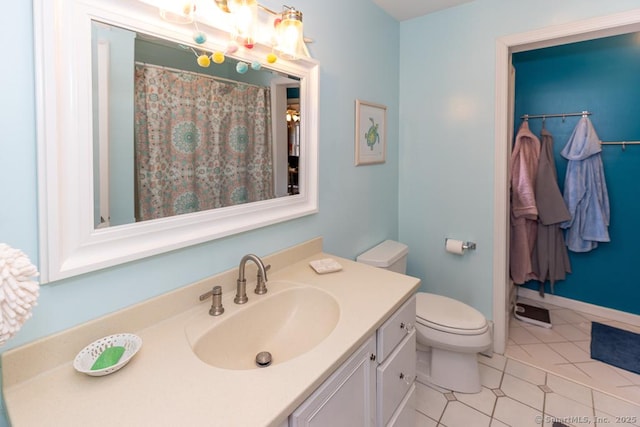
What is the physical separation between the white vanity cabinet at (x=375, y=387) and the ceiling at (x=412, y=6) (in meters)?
1.83

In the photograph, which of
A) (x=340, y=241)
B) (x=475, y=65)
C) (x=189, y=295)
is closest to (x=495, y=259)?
(x=340, y=241)

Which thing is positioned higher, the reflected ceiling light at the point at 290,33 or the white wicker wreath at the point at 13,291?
the reflected ceiling light at the point at 290,33

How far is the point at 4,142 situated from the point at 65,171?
0.12 meters

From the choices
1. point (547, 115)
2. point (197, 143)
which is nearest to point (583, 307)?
point (547, 115)

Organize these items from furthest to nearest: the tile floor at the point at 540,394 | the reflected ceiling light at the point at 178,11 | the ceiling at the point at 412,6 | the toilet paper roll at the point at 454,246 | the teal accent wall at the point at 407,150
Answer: the toilet paper roll at the point at 454,246
the ceiling at the point at 412,6
the tile floor at the point at 540,394
the teal accent wall at the point at 407,150
the reflected ceiling light at the point at 178,11

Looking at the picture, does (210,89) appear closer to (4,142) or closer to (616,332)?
(4,142)

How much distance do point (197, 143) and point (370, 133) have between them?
1.22 metres

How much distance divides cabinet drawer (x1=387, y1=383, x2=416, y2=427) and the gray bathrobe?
A: 81.2 inches

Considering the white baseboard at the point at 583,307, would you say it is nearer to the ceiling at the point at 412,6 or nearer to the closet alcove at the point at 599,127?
the closet alcove at the point at 599,127

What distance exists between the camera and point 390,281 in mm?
1337

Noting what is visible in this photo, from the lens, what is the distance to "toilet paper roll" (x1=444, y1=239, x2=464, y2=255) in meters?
2.22

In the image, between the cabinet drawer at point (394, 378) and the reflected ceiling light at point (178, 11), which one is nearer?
the reflected ceiling light at point (178, 11)

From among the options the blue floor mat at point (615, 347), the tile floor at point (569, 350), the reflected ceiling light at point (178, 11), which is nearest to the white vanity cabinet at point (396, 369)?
the reflected ceiling light at point (178, 11)

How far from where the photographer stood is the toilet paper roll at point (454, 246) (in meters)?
2.22
